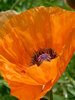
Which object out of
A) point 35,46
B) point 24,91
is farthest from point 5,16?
point 24,91

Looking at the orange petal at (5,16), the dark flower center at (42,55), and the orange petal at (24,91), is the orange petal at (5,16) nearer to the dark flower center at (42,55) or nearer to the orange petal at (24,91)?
the dark flower center at (42,55)

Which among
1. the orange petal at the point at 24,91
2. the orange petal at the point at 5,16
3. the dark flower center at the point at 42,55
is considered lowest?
the dark flower center at the point at 42,55

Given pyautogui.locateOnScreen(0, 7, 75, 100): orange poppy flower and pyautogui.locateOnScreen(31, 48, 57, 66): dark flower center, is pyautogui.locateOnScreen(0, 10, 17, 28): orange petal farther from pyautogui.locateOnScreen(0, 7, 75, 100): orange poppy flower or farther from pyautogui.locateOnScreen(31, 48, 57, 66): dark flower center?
pyautogui.locateOnScreen(31, 48, 57, 66): dark flower center

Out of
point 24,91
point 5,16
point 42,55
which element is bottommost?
point 42,55

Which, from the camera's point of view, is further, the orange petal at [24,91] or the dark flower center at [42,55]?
the dark flower center at [42,55]

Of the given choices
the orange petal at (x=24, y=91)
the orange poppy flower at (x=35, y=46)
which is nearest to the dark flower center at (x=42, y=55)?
the orange poppy flower at (x=35, y=46)

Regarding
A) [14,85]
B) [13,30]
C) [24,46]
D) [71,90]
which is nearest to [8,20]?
[13,30]

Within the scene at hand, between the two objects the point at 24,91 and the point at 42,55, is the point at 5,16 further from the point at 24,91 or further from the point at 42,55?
the point at 24,91
